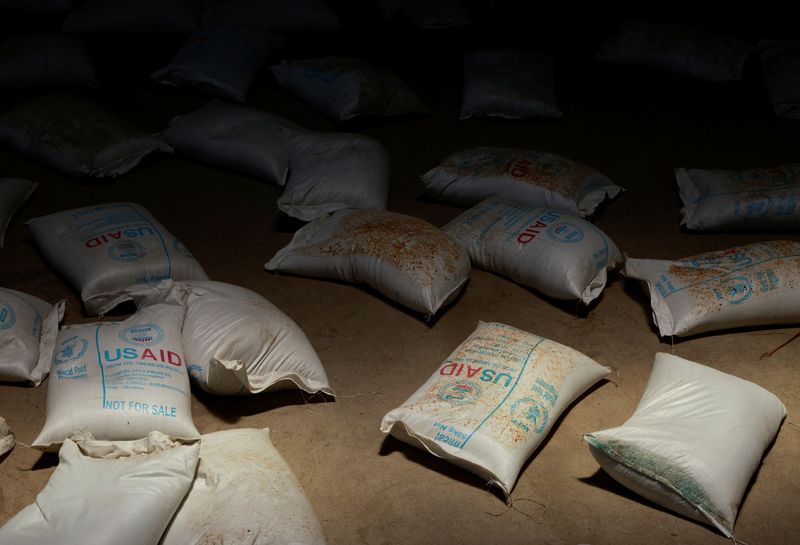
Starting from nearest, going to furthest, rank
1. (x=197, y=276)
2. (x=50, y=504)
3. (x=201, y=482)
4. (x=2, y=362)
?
1. (x=50, y=504)
2. (x=201, y=482)
3. (x=2, y=362)
4. (x=197, y=276)

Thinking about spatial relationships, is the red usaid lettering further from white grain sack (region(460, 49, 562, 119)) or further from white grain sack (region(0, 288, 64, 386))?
white grain sack (region(460, 49, 562, 119))

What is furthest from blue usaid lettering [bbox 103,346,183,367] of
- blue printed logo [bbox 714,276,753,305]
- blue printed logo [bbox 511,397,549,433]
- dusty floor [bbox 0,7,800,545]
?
blue printed logo [bbox 714,276,753,305]


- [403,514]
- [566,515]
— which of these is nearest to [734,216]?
[566,515]

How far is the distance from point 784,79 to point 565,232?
2.02m

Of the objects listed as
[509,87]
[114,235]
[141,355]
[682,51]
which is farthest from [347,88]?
[141,355]

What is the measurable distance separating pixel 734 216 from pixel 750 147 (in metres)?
0.90

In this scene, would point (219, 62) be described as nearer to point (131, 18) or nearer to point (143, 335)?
point (131, 18)

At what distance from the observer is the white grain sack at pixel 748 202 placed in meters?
3.26

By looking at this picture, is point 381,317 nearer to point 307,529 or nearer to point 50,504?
point 307,529

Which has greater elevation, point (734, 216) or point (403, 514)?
point (734, 216)

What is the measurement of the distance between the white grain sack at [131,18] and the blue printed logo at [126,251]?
2151 mm

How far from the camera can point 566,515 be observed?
2.23 meters

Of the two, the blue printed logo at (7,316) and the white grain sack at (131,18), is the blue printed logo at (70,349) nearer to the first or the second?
the blue printed logo at (7,316)

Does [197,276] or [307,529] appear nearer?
[307,529]
